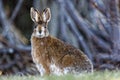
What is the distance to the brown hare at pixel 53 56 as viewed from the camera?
802cm

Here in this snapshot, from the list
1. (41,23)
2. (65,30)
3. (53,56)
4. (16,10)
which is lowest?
(53,56)

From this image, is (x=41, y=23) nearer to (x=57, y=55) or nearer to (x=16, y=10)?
(x=57, y=55)

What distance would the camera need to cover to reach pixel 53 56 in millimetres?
8047

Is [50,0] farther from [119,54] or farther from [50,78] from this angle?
[50,78]

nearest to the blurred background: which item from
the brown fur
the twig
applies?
the twig

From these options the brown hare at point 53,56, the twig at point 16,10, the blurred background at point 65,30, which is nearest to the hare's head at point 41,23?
the brown hare at point 53,56

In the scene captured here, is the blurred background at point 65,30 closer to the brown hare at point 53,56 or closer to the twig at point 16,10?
the twig at point 16,10

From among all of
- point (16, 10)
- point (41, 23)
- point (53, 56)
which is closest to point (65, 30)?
point (16, 10)

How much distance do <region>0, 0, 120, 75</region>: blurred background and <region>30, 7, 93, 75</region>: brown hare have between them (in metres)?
4.97

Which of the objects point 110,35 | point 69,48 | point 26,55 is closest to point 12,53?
point 26,55

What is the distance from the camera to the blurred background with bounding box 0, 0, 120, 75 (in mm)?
13672

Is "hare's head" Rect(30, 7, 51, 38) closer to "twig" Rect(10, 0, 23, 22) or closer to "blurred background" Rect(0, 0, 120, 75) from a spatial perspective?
"blurred background" Rect(0, 0, 120, 75)

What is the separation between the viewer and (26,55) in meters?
15.5

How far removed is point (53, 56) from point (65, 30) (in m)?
7.05
